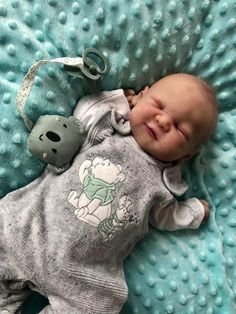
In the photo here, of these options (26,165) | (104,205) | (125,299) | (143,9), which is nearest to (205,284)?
(125,299)

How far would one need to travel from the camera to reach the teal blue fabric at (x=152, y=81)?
1.03 metres

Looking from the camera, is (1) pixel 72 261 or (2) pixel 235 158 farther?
(2) pixel 235 158

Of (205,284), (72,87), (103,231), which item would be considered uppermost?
(72,87)

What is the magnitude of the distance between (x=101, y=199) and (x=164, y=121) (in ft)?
0.59

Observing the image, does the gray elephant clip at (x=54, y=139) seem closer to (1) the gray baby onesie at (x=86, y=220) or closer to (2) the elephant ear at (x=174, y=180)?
(1) the gray baby onesie at (x=86, y=220)

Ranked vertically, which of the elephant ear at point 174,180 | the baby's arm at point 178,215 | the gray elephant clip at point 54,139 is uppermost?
the gray elephant clip at point 54,139

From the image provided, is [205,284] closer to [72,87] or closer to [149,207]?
[149,207]

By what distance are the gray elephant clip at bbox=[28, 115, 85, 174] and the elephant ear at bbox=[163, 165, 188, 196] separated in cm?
19

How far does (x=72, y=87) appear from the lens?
1.05 metres

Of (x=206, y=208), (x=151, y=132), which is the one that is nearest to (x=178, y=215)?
(x=206, y=208)

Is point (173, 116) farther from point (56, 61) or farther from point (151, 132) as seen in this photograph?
point (56, 61)

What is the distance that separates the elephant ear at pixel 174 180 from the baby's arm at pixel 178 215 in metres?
0.02

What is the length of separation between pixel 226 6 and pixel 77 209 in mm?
501

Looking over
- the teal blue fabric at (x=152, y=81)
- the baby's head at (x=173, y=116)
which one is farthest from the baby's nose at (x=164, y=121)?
the teal blue fabric at (x=152, y=81)
